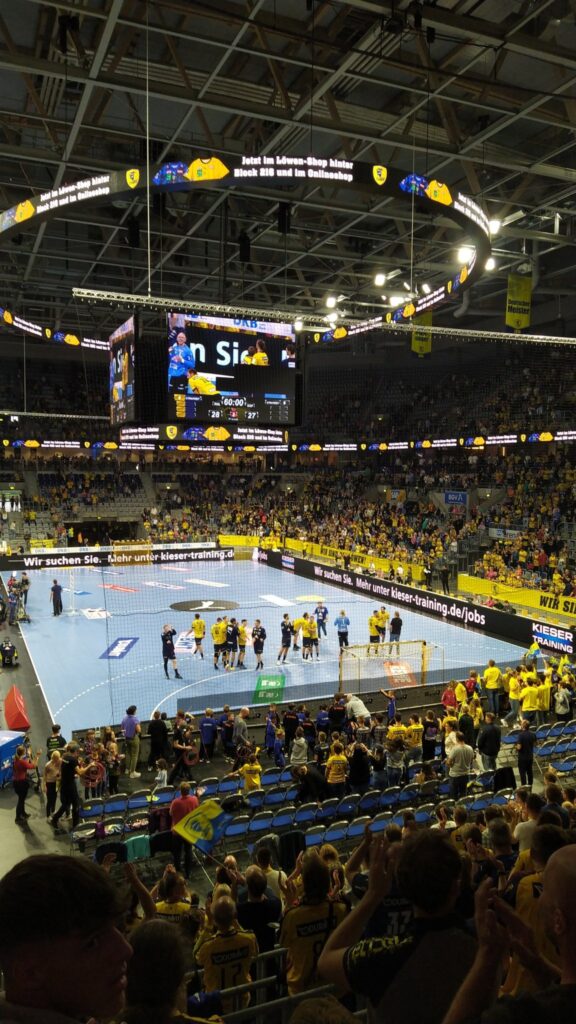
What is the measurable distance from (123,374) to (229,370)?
229cm

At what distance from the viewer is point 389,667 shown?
1766cm

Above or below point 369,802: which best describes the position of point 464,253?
above

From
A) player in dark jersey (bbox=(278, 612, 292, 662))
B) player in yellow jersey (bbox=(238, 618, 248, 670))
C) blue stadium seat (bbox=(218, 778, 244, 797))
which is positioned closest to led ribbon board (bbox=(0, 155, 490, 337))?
blue stadium seat (bbox=(218, 778, 244, 797))

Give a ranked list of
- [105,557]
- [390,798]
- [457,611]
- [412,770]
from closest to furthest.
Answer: [390,798] < [412,770] < [457,611] < [105,557]

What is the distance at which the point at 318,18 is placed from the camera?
11320mm

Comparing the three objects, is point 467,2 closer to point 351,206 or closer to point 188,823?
point 351,206

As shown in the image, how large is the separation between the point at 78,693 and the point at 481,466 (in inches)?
1219

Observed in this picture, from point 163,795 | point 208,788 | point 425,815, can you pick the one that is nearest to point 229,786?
point 208,788

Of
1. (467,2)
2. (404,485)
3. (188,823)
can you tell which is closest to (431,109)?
(467,2)

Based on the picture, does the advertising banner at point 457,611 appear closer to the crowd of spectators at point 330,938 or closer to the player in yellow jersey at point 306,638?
the player in yellow jersey at point 306,638

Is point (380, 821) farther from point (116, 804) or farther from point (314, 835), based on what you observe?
point (116, 804)

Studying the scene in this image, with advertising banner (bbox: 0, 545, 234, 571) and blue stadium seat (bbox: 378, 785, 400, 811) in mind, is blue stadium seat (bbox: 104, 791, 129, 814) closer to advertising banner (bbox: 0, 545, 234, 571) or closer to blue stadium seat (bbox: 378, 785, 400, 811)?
blue stadium seat (bbox: 378, 785, 400, 811)

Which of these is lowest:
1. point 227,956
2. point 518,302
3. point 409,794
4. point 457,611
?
point 409,794

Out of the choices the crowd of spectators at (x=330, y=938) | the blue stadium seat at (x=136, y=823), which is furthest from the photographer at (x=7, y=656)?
the crowd of spectators at (x=330, y=938)
